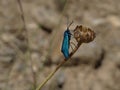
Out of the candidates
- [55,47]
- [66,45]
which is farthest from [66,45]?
[55,47]

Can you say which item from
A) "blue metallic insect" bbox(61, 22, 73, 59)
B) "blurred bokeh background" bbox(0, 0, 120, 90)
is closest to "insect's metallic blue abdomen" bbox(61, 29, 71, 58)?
"blue metallic insect" bbox(61, 22, 73, 59)

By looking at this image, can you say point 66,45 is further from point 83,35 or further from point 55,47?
point 55,47

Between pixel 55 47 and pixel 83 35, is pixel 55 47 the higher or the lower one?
the lower one

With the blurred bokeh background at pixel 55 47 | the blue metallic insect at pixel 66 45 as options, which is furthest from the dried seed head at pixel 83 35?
the blurred bokeh background at pixel 55 47

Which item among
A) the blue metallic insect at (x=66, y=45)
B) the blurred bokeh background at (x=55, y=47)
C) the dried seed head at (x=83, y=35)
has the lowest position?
the blurred bokeh background at (x=55, y=47)

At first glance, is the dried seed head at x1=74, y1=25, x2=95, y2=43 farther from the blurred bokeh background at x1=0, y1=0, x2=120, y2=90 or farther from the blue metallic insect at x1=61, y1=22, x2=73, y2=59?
the blurred bokeh background at x1=0, y1=0, x2=120, y2=90

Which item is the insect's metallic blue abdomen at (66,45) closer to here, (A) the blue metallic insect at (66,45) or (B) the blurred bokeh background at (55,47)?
(A) the blue metallic insect at (66,45)
